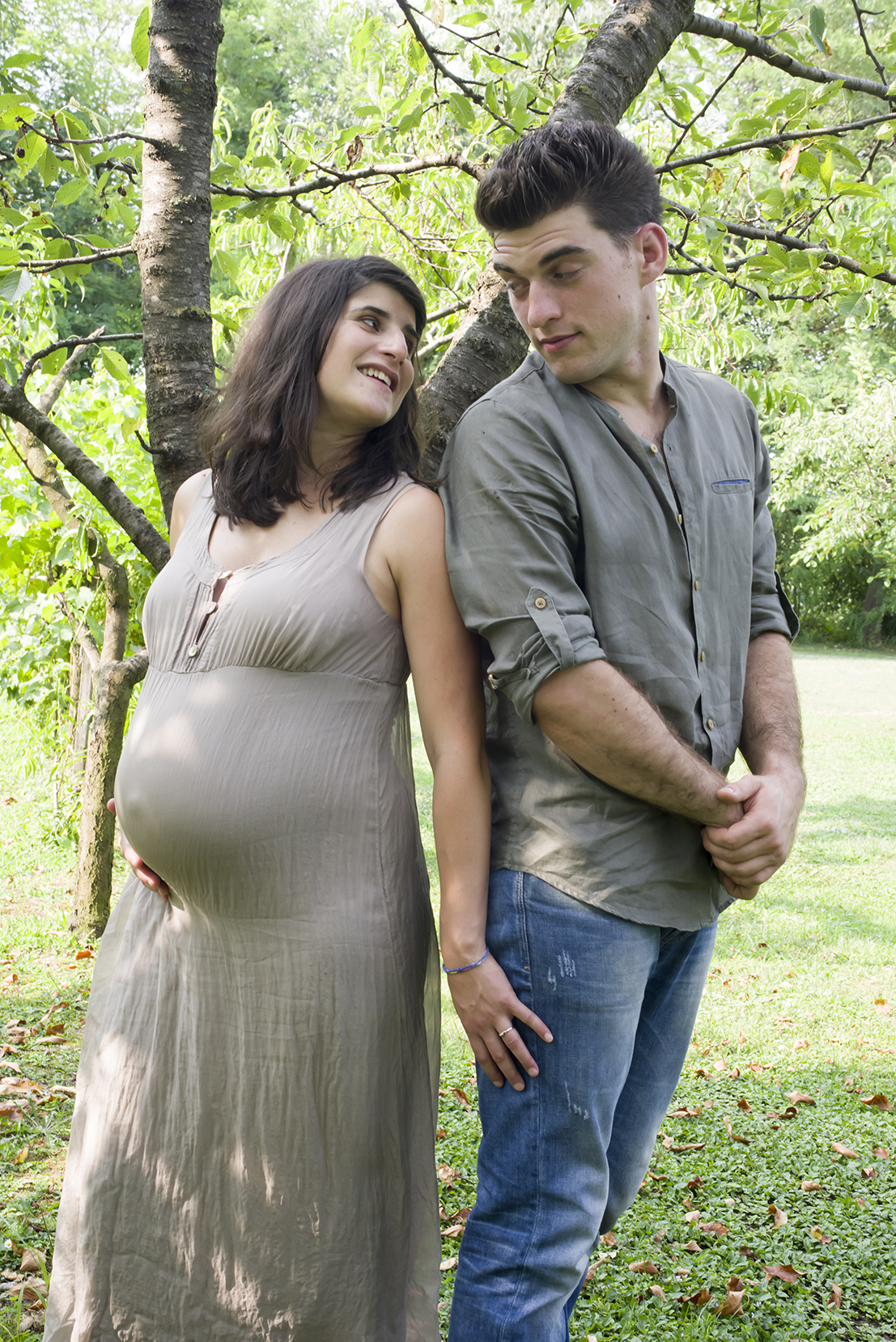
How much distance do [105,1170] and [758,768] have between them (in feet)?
4.20

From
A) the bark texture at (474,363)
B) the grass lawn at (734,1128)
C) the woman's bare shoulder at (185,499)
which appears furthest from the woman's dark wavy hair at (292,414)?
the grass lawn at (734,1128)

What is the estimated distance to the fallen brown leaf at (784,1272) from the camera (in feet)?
8.95

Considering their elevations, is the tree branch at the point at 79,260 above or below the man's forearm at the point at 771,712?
above

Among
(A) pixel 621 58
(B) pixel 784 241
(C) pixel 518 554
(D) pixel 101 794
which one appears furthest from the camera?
(D) pixel 101 794

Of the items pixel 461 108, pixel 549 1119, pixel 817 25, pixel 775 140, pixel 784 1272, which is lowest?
pixel 784 1272

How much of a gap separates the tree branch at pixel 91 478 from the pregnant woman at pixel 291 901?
549 millimetres

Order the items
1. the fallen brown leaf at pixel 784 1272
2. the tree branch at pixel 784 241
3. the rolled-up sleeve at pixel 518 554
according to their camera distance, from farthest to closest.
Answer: the fallen brown leaf at pixel 784 1272
the tree branch at pixel 784 241
the rolled-up sleeve at pixel 518 554

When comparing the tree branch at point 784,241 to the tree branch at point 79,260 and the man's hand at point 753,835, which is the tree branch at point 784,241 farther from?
the man's hand at point 753,835

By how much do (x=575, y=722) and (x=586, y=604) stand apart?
174 millimetres

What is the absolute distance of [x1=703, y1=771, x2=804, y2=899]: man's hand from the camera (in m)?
1.59

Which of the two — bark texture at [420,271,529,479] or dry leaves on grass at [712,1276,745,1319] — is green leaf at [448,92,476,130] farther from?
dry leaves on grass at [712,1276,745,1319]

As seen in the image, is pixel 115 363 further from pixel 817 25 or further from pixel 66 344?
pixel 817 25

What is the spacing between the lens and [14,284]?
2039 millimetres

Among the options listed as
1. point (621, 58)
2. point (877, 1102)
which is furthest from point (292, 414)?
point (877, 1102)
